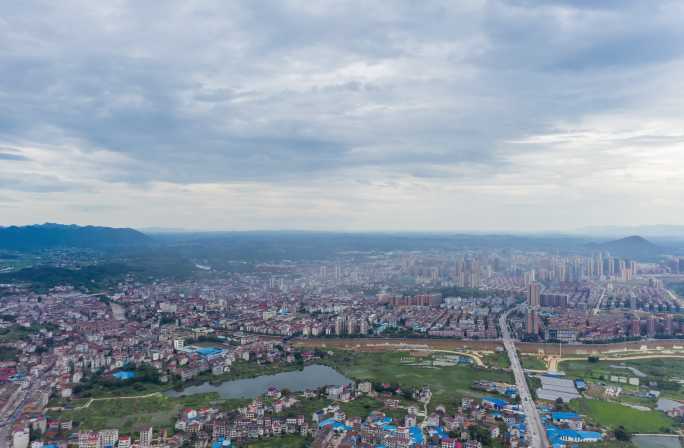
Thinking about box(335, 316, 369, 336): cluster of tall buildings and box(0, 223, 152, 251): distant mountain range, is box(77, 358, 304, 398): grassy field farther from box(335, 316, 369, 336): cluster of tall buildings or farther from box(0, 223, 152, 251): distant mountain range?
box(0, 223, 152, 251): distant mountain range

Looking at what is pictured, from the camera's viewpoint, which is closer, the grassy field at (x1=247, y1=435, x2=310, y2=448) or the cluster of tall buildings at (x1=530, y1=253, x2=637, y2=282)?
the grassy field at (x1=247, y1=435, x2=310, y2=448)

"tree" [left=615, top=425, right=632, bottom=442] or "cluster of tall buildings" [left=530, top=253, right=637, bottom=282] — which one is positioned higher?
"cluster of tall buildings" [left=530, top=253, right=637, bottom=282]

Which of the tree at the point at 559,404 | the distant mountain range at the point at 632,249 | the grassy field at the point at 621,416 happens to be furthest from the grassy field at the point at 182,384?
the distant mountain range at the point at 632,249

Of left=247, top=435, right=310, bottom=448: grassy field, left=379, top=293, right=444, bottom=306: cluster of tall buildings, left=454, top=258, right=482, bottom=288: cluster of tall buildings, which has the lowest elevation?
left=247, top=435, right=310, bottom=448: grassy field

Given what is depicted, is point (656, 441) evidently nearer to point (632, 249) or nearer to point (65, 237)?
point (632, 249)

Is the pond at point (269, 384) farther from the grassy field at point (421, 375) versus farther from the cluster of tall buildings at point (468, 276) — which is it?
the cluster of tall buildings at point (468, 276)

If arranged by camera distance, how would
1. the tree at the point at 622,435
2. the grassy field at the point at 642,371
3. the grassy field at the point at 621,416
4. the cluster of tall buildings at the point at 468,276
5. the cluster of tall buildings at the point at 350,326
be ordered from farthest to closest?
1. the cluster of tall buildings at the point at 468,276
2. the cluster of tall buildings at the point at 350,326
3. the grassy field at the point at 642,371
4. the grassy field at the point at 621,416
5. the tree at the point at 622,435

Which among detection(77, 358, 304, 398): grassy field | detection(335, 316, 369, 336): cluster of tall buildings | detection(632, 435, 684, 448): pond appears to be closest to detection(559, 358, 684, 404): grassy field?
detection(632, 435, 684, 448): pond
